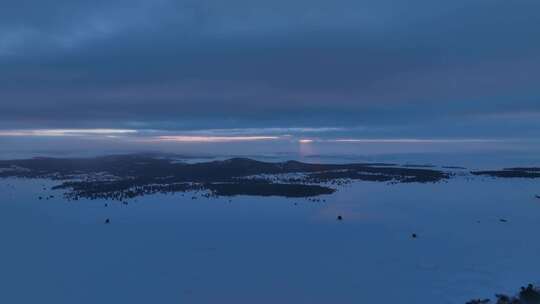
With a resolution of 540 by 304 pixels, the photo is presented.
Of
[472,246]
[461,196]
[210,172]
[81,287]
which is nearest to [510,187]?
[461,196]

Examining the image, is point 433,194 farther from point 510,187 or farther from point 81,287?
point 81,287

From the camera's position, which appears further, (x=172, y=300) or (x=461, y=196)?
(x=461, y=196)

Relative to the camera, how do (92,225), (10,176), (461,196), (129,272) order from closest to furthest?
(129,272) < (92,225) < (461,196) < (10,176)

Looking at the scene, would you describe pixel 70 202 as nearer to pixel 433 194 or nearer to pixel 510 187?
pixel 433 194

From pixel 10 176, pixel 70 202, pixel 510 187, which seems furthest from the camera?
pixel 10 176

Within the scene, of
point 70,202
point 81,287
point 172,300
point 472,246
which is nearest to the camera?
point 172,300

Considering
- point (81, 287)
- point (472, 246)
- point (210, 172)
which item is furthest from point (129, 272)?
point (210, 172)
